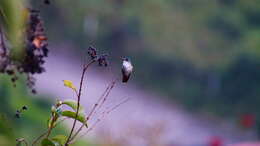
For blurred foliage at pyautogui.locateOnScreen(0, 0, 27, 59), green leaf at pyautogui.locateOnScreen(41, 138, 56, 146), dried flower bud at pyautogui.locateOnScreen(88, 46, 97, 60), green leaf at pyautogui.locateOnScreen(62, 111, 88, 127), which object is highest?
dried flower bud at pyautogui.locateOnScreen(88, 46, 97, 60)

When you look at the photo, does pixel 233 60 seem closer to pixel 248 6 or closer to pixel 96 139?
pixel 248 6

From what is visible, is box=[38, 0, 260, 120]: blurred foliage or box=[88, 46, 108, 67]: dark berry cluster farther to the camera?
box=[38, 0, 260, 120]: blurred foliage

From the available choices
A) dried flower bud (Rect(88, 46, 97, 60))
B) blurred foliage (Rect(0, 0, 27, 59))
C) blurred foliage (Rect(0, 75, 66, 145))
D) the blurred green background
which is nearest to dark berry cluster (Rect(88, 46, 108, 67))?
dried flower bud (Rect(88, 46, 97, 60))

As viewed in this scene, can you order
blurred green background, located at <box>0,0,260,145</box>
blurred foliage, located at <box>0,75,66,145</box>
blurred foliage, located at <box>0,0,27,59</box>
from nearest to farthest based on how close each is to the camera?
blurred foliage, located at <box>0,0,27,59</box>, blurred foliage, located at <box>0,75,66,145</box>, blurred green background, located at <box>0,0,260,145</box>

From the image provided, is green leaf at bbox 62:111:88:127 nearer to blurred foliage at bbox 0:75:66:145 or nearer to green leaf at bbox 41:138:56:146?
green leaf at bbox 41:138:56:146

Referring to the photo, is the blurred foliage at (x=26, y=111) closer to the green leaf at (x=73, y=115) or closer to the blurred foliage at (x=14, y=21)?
the green leaf at (x=73, y=115)

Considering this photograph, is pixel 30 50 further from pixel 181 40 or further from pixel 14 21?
pixel 181 40
